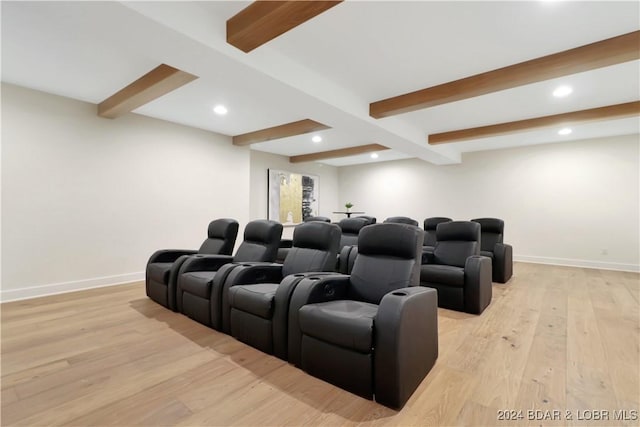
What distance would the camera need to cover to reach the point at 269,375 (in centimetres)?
193

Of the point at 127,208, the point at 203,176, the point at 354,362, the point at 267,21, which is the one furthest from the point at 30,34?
the point at 354,362

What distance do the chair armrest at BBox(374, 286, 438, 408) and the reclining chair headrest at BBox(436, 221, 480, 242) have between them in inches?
89.3

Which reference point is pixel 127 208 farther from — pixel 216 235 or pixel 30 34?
pixel 30 34

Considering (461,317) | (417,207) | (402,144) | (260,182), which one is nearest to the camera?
(461,317)

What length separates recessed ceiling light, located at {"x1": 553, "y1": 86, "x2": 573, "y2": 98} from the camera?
3.49 m

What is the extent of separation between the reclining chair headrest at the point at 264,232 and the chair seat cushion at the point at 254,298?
28.9 inches

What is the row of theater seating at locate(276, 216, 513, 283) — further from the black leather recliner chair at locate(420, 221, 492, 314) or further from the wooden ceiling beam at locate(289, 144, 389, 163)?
the wooden ceiling beam at locate(289, 144, 389, 163)

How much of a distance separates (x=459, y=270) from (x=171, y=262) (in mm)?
3616

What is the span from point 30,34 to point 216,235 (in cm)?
256

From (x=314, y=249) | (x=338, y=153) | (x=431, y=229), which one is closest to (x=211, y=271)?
(x=314, y=249)

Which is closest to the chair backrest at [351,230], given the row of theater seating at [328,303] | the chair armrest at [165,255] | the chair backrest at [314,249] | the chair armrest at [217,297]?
the row of theater seating at [328,303]

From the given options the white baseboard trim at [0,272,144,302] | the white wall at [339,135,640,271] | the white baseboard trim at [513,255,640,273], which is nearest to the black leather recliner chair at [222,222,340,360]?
the white baseboard trim at [0,272,144,302]

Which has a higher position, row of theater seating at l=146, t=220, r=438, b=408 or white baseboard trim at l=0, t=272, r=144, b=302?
row of theater seating at l=146, t=220, r=438, b=408

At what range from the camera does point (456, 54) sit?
2.76 m
